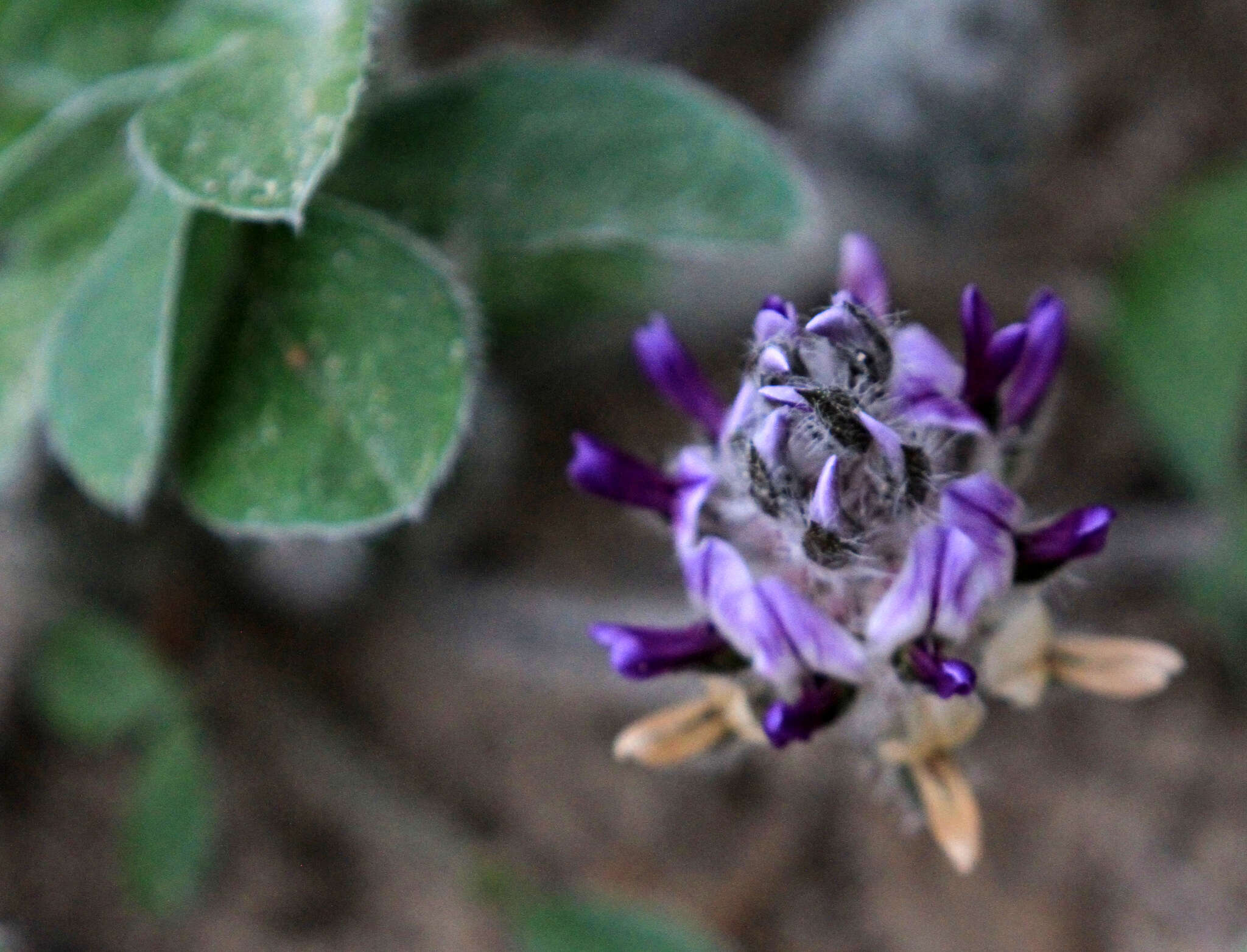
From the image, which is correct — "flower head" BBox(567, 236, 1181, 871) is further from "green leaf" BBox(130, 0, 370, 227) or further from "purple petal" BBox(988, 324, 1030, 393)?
"green leaf" BBox(130, 0, 370, 227)

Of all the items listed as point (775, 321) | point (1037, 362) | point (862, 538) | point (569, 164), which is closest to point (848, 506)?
point (862, 538)

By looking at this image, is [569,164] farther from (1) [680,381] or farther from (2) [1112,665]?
(2) [1112,665]

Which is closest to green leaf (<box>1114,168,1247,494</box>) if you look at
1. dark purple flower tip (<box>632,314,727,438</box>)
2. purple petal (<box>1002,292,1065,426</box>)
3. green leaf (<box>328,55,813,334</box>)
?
green leaf (<box>328,55,813,334</box>)

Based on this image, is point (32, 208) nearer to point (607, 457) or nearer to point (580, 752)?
point (607, 457)

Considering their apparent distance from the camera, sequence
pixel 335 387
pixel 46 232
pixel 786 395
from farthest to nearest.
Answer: pixel 46 232 → pixel 335 387 → pixel 786 395

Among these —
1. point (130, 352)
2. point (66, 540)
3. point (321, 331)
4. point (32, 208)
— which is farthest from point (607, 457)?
point (66, 540)

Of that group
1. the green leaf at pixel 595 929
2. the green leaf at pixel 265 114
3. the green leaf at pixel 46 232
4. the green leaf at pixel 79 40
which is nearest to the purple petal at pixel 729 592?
the green leaf at pixel 265 114
